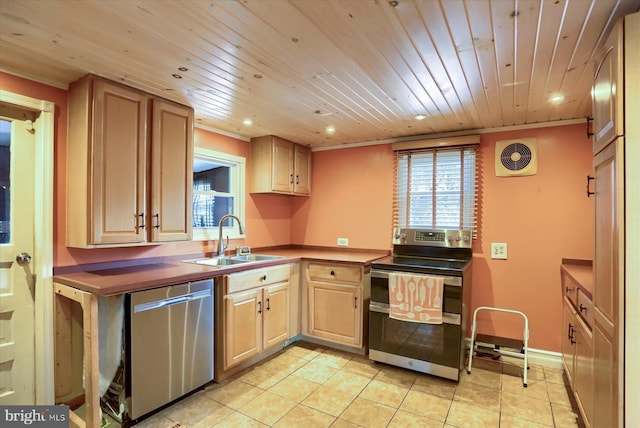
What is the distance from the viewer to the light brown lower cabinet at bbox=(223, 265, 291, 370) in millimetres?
2484

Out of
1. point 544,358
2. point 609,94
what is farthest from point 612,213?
point 544,358

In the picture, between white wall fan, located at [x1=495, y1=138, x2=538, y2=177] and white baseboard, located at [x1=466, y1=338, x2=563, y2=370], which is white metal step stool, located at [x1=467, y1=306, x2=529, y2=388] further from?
white wall fan, located at [x1=495, y1=138, x2=538, y2=177]

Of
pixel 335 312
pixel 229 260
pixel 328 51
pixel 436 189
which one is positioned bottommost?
pixel 335 312

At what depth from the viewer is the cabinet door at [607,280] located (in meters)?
1.27

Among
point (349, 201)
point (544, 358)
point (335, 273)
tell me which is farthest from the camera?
point (349, 201)

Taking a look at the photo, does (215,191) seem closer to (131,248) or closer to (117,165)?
(131,248)

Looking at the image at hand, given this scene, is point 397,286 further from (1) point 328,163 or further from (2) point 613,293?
(1) point 328,163

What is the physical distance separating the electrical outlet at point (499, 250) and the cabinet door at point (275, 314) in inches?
76.3

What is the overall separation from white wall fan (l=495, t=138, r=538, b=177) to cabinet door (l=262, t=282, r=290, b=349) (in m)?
2.27

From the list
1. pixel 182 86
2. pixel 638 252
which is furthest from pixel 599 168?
pixel 182 86

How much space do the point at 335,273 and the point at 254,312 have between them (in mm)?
814

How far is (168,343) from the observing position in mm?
2102

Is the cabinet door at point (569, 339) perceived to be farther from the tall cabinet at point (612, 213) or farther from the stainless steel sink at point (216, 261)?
the stainless steel sink at point (216, 261)

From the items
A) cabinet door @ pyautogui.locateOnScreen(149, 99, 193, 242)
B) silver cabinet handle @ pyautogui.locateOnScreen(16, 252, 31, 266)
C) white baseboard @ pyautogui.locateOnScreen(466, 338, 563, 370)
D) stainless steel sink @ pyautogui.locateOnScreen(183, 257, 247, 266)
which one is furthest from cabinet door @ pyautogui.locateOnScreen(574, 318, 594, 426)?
silver cabinet handle @ pyautogui.locateOnScreen(16, 252, 31, 266)
